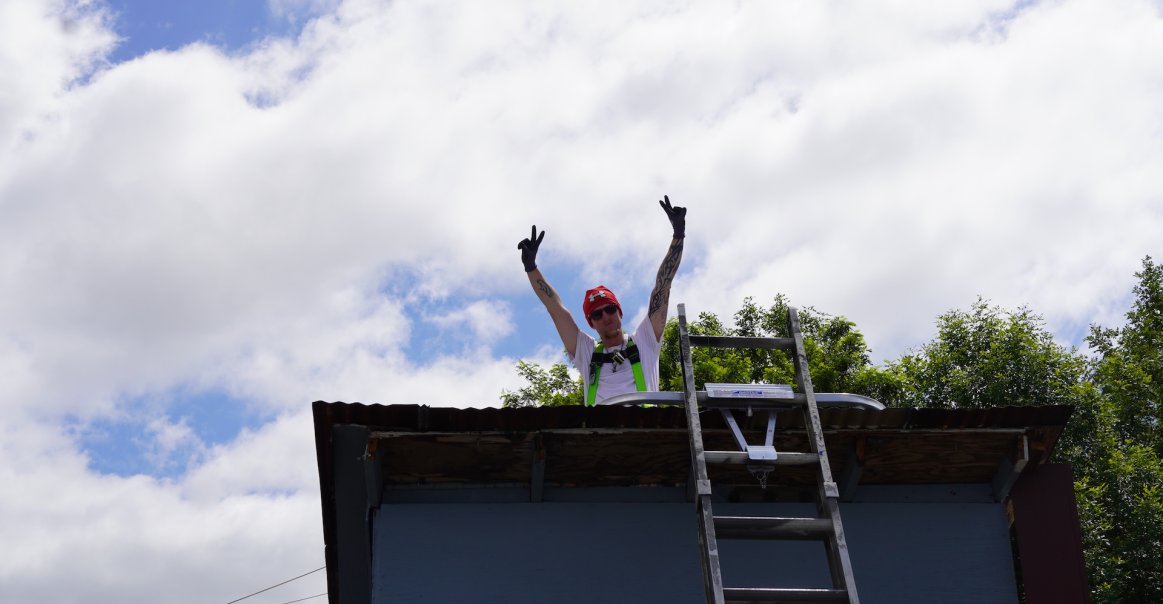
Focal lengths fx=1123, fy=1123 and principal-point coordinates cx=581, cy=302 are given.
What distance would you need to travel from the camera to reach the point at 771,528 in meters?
5.88

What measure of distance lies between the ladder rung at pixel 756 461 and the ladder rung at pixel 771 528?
1.03 feet

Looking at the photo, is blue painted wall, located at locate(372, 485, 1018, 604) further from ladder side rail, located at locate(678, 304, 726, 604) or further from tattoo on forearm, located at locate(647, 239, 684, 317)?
tattoo on forearm, located at locate(647, 239, 684, 317)

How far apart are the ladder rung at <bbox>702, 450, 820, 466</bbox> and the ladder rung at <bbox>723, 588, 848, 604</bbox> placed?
70 cm

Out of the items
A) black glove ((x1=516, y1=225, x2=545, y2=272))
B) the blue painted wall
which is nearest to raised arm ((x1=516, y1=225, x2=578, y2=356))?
black glove ((x1=516, y1=225, x2=545, y2=272))

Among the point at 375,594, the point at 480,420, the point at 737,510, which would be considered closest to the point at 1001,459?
the point at 737,510

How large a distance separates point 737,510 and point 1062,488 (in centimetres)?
215

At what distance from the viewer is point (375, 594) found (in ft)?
22.8

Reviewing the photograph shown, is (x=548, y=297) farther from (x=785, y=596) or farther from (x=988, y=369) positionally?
(x=988, y=369)

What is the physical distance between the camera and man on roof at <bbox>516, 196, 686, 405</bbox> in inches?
321

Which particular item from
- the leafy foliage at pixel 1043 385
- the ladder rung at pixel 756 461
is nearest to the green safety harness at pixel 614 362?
the ladder rung at pixel 756 461

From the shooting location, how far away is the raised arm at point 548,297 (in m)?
8.57

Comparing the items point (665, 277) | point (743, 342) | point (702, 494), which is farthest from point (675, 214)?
point (702, 494)

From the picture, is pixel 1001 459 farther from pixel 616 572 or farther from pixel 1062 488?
pixel 616 572

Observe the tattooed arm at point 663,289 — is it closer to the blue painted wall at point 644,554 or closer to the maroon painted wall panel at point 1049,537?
the blue painted wall at point 644,554
